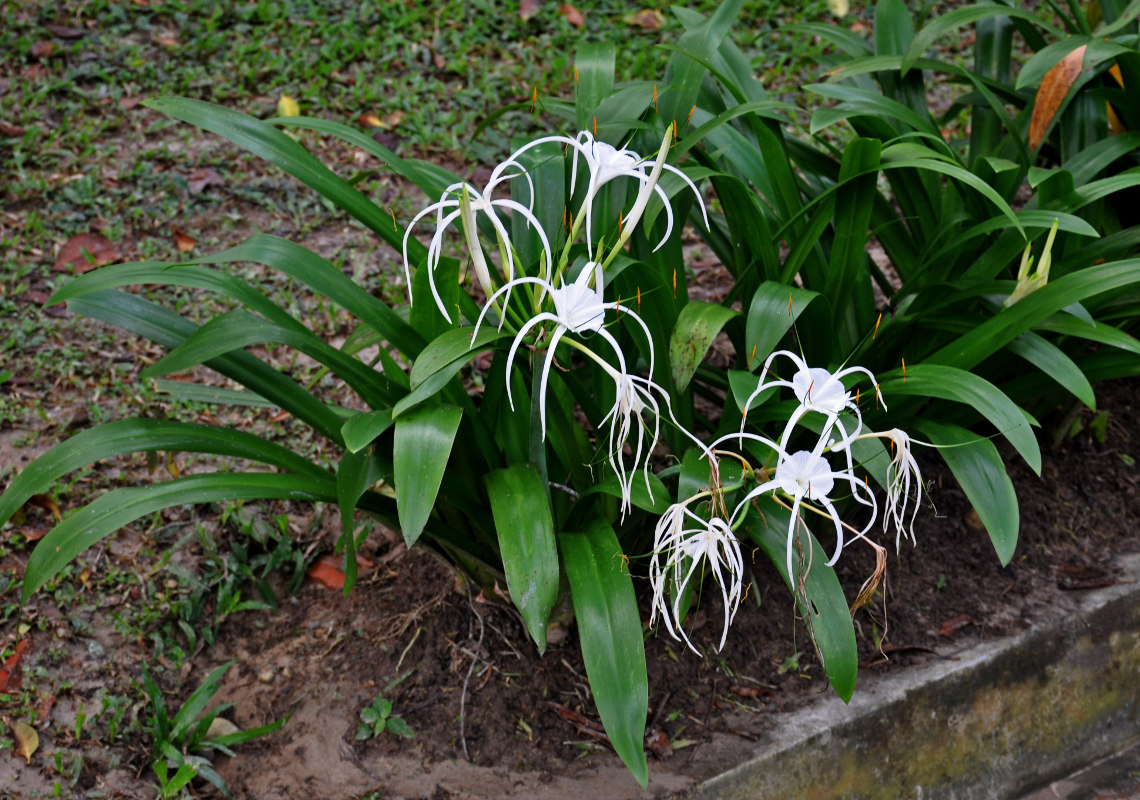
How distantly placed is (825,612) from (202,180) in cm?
254

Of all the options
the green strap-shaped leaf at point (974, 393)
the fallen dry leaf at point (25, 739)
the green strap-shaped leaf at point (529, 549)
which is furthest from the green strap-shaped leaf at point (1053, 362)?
the fallen dry leaf at point (25, 739)

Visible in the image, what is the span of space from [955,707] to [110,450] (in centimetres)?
166

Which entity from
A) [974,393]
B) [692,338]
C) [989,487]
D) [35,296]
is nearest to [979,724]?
[989,487]

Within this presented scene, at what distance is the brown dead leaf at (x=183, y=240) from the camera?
3012mm

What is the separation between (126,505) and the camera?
63.9 inches

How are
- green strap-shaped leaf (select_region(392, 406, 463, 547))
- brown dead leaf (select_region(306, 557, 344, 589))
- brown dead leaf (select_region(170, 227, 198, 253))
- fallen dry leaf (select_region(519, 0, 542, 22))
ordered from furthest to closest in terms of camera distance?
fallen dry leaf (select_region(519, 0, 542, 22)) < brown dead leaf (select_region(170, 227, 198, 253)) < brown dead leaf (select_region(306, 557, 344, 589)) < green strap-shaped leaf (select_region(392, 406, 463, 547))

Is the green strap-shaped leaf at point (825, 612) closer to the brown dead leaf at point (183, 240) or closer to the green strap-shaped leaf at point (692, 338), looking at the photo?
the green strap-shaped leaf at point (692, 338)

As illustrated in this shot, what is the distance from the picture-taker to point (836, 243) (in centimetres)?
199

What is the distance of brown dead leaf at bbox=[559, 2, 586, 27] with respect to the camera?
4.05 meters

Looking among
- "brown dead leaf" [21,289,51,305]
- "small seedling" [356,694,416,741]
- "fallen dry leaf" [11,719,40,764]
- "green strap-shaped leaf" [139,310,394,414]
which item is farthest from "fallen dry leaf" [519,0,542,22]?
"fallen dry leaf" [11,719,40,764]

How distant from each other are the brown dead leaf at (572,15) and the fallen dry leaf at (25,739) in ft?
10.5

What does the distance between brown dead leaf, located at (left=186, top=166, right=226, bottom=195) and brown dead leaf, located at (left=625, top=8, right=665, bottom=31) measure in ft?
5.86

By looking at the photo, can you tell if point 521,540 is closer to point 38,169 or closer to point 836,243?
point 836,243

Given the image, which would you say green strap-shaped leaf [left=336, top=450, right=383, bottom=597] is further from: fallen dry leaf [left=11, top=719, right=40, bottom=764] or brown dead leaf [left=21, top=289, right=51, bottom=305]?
brown dead leaf [left=21, top=289, right=51, bottom=305]
